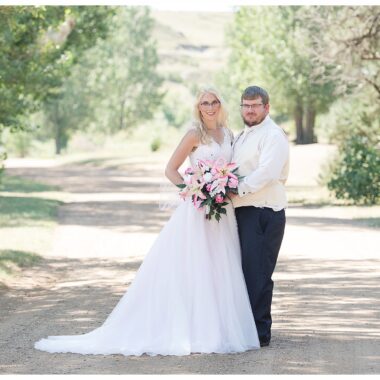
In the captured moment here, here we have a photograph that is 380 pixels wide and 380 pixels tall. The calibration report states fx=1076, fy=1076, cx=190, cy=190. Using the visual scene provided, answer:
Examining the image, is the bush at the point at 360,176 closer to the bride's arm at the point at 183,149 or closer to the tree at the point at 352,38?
the tree at the point at 352,38

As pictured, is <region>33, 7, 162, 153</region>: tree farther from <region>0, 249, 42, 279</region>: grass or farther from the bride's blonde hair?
the bride's blonde hair

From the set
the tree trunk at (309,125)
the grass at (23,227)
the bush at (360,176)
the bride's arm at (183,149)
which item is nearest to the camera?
the bride's arm at (183,149)

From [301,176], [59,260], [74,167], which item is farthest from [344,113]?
[59,260]

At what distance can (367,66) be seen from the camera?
34.5 m

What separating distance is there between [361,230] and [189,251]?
1149 centimetres

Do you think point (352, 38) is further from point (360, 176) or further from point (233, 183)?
point (233, 183)

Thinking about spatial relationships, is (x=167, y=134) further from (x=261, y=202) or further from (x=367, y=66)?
(x=261, y=202)

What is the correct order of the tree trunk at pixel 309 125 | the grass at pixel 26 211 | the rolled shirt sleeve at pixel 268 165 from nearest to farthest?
the rolled shirt sleeve at pixel 268 165
the grass at pixel 26 211
the tree trunk at pixel 309 125

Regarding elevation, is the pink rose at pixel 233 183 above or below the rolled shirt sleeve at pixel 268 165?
below

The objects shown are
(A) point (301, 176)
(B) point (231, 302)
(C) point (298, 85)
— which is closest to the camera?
(B) point (231, 302)

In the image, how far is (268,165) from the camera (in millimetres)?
9172

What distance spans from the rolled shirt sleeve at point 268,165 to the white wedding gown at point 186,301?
379mm

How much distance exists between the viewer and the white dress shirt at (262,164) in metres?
9.20

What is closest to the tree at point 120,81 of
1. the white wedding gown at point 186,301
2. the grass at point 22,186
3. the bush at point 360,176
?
the grass at point 22,186
